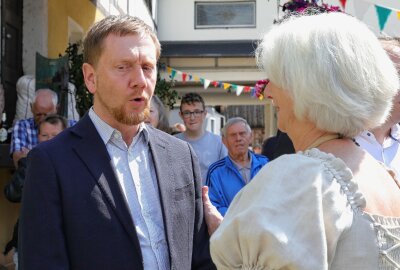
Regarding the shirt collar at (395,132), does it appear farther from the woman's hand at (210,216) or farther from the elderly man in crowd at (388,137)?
the woman's hand at (210,216)

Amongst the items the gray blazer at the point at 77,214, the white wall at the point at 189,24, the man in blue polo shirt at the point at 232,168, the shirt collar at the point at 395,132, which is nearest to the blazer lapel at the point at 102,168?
the gray blazer at the point at 77,214

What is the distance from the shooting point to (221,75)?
54.6ft

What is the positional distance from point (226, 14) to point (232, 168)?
40.5ft

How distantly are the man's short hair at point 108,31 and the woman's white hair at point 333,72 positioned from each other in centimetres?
71

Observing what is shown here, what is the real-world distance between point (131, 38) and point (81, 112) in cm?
538

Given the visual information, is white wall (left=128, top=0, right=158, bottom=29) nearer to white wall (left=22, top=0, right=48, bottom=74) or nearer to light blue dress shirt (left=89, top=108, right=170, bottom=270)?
white wall (left=22, top=0, right=48, bottom=74)

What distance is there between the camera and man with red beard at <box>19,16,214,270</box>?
212 cm

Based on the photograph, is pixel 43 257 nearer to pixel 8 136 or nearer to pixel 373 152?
pixel 373 152

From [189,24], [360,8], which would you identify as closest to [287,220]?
[360,8]

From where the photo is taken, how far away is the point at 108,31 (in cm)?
232

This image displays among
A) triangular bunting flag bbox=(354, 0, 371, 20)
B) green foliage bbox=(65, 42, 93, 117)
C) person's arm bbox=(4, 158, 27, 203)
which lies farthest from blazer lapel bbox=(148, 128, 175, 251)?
triangular bunting flag bbox=(354, 0, 371, 20)

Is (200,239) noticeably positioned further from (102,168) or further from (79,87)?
(79,87)

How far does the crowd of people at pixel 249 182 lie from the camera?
5.24 ft

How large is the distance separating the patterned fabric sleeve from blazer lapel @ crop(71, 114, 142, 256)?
565 millimetres
